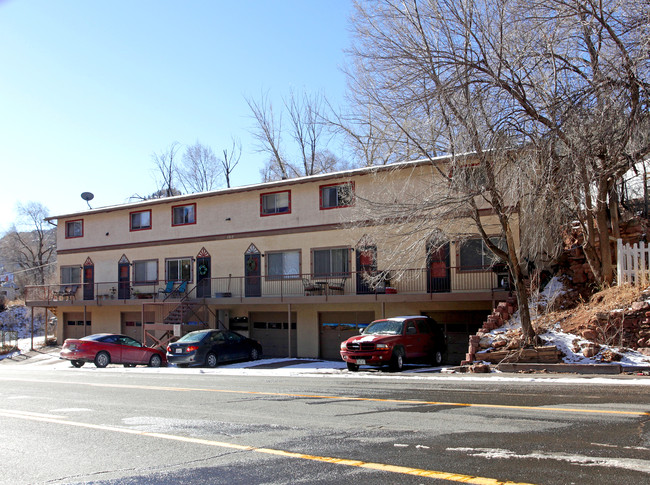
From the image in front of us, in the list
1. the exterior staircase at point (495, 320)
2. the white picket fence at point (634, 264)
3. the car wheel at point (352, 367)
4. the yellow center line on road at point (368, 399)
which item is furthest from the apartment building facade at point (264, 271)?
the yellow center line on road at point (368, 399)

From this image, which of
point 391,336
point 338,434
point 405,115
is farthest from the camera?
point 391,336

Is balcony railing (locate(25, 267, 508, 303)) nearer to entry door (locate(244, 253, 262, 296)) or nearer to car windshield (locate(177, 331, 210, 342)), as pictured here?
entry door (locate(244, 253, 262, 296))

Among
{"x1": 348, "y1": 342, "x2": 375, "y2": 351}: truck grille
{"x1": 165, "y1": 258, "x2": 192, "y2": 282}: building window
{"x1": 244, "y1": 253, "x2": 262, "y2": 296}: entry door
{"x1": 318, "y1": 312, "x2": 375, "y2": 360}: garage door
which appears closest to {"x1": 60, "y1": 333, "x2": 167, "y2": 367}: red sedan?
{"x1": 244, "y1": 253, "x2": 262, "y2": 296}: entry door

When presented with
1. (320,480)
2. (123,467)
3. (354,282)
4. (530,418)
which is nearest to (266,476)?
(320,480)

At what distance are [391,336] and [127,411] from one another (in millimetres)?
9770

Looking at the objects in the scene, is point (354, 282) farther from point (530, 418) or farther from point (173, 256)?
point (530, 418)

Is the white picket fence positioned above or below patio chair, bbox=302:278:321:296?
above

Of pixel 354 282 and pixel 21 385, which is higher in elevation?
pixel 354 282

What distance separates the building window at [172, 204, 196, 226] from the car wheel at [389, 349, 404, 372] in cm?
1737

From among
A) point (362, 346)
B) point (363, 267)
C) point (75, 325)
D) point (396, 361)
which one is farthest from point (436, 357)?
point (75, 325)

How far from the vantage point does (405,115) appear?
17047 millimetres

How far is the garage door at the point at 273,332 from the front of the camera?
29.6 metres

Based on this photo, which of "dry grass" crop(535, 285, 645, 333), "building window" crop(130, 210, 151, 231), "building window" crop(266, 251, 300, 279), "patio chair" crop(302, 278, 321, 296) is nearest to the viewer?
"dry grass" crop(535, 285, 645, 333)

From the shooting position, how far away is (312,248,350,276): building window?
90.6 feet
